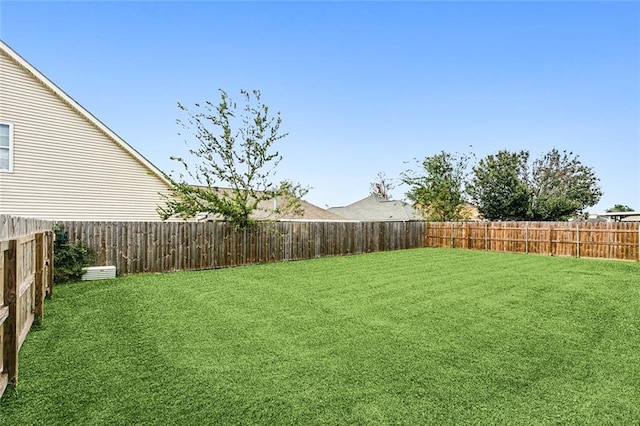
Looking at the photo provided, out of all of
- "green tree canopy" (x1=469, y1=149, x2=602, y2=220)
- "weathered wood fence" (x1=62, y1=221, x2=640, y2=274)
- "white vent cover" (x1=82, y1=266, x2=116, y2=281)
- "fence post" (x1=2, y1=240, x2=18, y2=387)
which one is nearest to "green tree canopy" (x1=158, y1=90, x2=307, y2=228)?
"weathered wood fence" (x1=62, y1=221, x2=640, y2=274)

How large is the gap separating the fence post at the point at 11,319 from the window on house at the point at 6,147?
988cm

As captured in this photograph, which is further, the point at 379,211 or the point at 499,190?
the point at 379,211

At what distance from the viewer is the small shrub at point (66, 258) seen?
8625 mm

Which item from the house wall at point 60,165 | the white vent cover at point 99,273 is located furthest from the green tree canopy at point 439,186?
the white vent cover at point 99,273

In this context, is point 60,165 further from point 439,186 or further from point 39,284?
point 439,186

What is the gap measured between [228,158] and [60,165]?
5.30 m

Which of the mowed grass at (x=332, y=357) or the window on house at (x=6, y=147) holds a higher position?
the window on house at (x=6, y=147)

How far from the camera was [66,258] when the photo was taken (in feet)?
28.8

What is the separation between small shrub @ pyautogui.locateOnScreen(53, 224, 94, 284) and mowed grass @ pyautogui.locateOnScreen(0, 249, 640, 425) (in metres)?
0.76

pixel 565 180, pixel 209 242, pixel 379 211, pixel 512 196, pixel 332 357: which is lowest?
pixel 332 357

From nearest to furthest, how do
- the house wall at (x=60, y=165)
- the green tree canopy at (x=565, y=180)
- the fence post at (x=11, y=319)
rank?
the fence post at (x=11, y=319)
the house wall at (x=60, y=165)
the green tree canopy at (x=565, y=180)

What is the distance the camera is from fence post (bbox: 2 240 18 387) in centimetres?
313

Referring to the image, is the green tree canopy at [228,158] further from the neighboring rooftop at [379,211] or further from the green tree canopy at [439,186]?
the neighboring rooftop at [379,211]

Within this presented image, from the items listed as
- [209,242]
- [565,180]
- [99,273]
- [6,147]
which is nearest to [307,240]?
[209,242]
